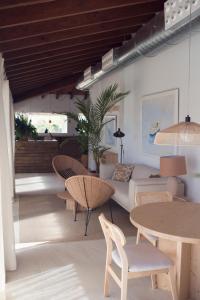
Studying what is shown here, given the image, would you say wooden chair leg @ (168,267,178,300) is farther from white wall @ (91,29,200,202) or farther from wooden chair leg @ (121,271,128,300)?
white wall @ (91,29,200,202)

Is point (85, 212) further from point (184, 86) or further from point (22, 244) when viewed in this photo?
point (184, 86)

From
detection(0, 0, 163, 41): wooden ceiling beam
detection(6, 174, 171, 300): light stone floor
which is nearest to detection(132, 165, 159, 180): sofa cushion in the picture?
detection(6, 174, 171, 300): light stone floor

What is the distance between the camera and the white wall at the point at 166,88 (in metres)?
3.96

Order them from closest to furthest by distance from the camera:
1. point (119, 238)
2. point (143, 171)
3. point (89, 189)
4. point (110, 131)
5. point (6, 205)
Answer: point (119, 238)
point (6, 205)
point (89, 189)
point (143, 171)
point (110, 131)

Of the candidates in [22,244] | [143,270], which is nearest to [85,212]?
[22,244]

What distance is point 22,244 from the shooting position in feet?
12.7

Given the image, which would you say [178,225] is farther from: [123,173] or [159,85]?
[123,173]

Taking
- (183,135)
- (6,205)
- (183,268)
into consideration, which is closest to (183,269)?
(183,268)

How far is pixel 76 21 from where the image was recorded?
11.3 ft

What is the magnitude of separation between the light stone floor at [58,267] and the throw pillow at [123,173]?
31.5 inches

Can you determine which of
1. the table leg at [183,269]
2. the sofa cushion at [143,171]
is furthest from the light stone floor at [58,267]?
the sofa cushion at [143,171]

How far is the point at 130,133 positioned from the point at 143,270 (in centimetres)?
426

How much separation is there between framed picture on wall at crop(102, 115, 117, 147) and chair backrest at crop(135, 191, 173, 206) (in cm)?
415

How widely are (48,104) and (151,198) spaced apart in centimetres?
1054
